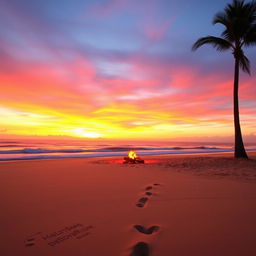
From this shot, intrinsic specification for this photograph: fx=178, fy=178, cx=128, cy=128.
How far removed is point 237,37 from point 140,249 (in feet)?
41.5

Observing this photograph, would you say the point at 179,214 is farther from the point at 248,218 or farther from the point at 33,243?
the point at 33,243

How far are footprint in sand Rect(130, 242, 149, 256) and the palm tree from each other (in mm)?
10706

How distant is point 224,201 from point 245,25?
36.1 ft

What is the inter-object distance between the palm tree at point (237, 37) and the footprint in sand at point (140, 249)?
1071 cm

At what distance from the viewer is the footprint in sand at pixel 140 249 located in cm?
182

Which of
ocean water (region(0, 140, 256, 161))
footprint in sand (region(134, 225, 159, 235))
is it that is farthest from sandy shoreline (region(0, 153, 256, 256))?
ocean water (region(0, 140, 256, 161))

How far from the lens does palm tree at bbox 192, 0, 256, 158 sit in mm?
10164

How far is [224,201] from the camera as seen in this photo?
321 cm

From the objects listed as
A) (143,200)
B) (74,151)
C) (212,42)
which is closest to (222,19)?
(212,42)

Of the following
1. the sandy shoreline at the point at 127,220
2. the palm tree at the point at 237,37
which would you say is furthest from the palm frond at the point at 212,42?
the sandy shoreline at the point at 127,220

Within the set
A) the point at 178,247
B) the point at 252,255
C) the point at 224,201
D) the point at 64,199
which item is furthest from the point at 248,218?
the point at 64,199

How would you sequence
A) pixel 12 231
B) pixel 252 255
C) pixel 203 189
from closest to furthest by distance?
pixel 252 255, pixel 12 231, pixel 203 189

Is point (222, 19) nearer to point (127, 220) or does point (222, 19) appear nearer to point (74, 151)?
point (127, 220)

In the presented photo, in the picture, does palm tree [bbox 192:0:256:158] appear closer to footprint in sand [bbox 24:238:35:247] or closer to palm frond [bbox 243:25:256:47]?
palm frond [bbox 243:25:256:47]
